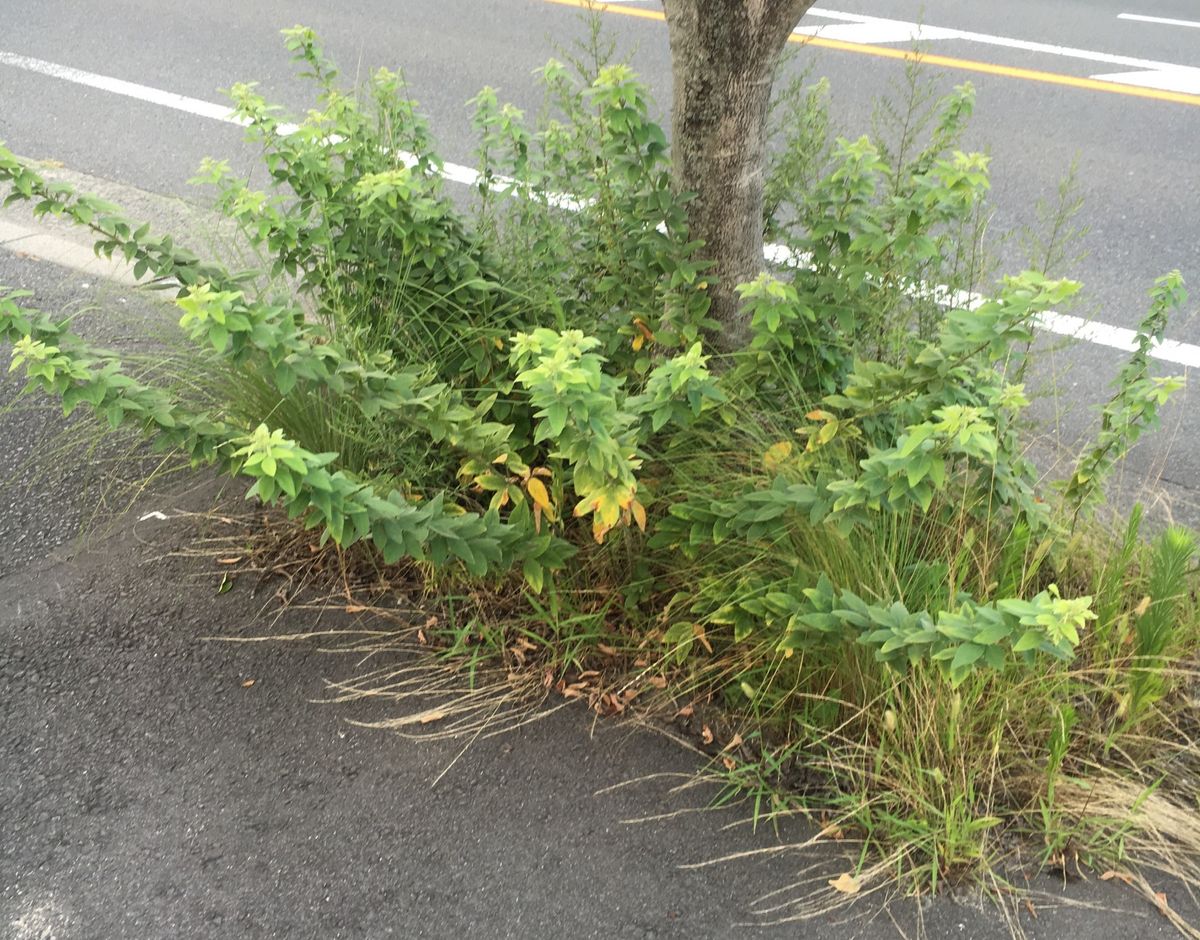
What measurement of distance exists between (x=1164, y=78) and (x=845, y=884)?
6.73 metres

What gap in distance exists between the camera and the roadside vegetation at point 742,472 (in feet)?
7.29

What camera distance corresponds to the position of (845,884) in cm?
221

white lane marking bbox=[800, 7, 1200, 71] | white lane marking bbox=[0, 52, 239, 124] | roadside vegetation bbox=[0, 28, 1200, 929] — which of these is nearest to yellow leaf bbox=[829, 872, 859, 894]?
roadside vegetation bbox=[0, 28, 1200, 929]

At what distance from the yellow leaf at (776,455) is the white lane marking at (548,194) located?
2.11 feet

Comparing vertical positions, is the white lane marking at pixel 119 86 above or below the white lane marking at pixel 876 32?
below

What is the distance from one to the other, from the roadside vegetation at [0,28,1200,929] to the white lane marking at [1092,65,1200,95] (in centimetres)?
484

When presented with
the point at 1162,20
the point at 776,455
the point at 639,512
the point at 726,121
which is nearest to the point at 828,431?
the point at 776,455

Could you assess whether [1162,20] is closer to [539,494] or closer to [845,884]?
[539,494]

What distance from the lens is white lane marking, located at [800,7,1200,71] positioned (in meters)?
7.27

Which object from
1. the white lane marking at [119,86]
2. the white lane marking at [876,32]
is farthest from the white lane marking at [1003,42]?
the white lane marking at [119,86]

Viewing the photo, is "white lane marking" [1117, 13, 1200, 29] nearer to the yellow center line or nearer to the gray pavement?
the yellow center line

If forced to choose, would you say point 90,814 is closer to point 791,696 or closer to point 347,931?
point 347,931

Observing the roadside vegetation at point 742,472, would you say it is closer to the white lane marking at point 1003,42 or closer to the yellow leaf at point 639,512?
the yellow leaf at point 639,512

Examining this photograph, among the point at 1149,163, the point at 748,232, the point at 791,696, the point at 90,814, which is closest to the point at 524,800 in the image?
the point at 791,696
